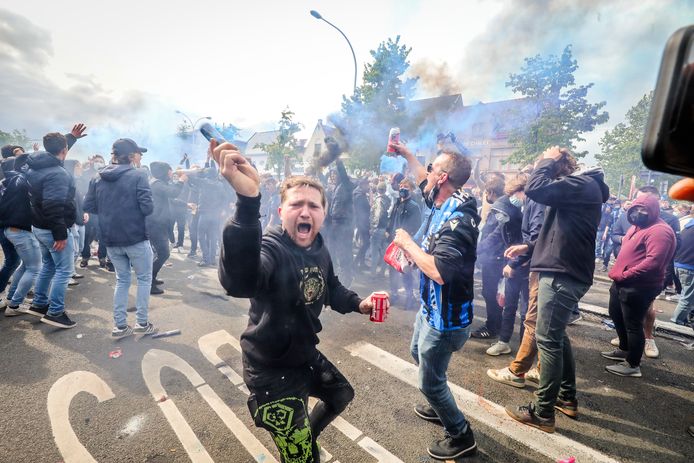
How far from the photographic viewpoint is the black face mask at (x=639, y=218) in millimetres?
4000

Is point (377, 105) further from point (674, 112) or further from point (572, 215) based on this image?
point (674, 112)

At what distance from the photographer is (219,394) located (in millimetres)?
3295

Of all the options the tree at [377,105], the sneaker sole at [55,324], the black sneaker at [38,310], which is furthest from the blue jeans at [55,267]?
the tree at [377,105]

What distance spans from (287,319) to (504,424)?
2.50 m

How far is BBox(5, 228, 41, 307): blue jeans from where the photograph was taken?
15.4 feet

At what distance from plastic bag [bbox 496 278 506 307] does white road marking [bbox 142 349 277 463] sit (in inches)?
141

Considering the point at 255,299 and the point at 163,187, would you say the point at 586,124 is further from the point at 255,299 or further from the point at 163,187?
the point at 255,299

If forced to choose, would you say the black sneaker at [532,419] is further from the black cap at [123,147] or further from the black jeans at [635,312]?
the black cap at [123,147]

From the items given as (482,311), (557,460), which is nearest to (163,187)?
(482,311)

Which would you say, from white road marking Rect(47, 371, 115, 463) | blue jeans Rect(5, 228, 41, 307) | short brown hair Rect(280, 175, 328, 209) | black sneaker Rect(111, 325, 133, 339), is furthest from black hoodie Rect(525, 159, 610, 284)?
blue jeans Rect(5, 228, 41, 307)

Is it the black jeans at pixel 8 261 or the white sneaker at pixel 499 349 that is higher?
the black jeans at pixel 8 261

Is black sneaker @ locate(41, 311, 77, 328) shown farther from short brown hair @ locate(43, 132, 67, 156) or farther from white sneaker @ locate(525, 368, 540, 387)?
white sneaker @ locate(525, 368, 540, 387)

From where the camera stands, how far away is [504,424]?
119 inches

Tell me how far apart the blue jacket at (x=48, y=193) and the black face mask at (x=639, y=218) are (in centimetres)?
737
